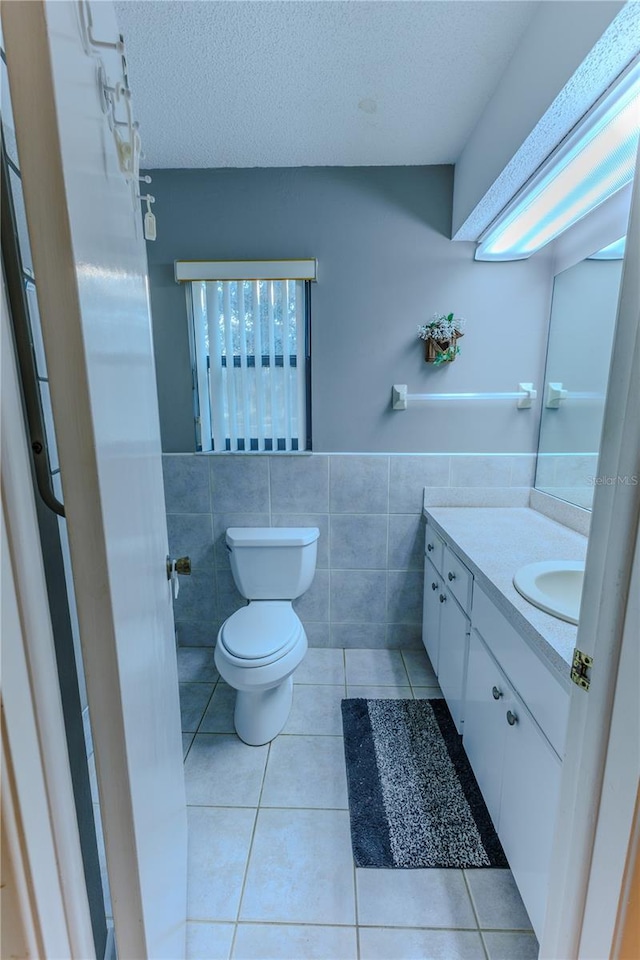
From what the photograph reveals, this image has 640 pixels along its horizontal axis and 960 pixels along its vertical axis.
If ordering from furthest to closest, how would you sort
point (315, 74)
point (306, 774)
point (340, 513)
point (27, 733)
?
1. point (340, 513)
2. point (306, 774)
3. point (315, 74)
4. point (27, 733)

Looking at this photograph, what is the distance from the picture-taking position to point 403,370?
2.01m

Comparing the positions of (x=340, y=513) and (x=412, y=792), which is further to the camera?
(x=340, y=513)

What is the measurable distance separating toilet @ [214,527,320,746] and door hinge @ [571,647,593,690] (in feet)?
3.62

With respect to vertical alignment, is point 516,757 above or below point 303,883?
above

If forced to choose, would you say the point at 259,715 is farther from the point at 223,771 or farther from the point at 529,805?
the point at 529,805

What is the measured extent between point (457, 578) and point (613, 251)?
140 centimetres

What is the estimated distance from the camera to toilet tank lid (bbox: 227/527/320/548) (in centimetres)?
193

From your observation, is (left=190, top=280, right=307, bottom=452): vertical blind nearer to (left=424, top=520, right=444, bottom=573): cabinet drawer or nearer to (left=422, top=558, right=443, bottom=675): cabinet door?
(left=424, top=520, right=444, bottom=573): cabinet drawer

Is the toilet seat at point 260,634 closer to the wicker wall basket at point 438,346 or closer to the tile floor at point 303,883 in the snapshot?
the tile floor at point 303,883

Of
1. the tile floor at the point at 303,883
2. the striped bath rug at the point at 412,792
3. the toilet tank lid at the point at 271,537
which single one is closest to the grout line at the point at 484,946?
the tile floor at the point at 303,883

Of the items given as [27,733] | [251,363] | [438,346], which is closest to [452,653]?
[438,346]

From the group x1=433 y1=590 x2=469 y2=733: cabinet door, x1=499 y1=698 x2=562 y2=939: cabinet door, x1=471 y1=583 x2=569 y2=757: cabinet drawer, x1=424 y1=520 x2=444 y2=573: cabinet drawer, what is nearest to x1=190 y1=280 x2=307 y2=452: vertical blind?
x1=424 y1=520 x2=444 y2=573: cabinet drawer

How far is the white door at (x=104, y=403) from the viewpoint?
0.42 m

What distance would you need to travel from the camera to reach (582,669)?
64 centimetres
